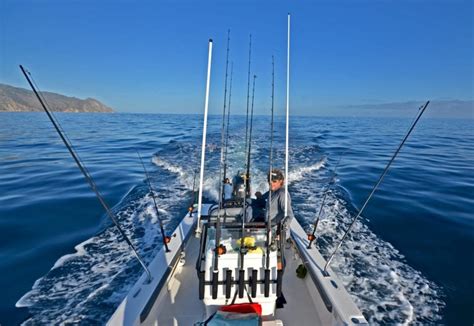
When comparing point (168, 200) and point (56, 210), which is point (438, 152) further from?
point (56, 210)

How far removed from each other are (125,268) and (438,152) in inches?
568

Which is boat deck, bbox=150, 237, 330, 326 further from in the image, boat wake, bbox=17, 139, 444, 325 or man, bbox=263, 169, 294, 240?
boat wake, bbox=17, 139, 444, 325

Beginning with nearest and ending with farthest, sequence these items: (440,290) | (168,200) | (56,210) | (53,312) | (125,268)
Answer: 1. (53,312)
2. (440,290)
3. (125,268)
4. (56,210)
5. (168,200)

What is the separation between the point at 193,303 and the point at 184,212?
3.31 metres

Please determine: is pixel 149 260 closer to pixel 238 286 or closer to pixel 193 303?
pixel 193 303

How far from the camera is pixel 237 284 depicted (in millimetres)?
2092

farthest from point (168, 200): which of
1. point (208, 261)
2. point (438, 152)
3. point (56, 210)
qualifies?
point (438, 152)

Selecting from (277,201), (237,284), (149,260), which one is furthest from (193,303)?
(149,260)

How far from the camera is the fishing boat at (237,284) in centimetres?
207

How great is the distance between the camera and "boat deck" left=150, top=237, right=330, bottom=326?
2.58 m

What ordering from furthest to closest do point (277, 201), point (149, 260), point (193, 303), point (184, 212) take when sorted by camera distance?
point (184, 212) → point (149, 260) → point (277, 201) → point (193, 303)

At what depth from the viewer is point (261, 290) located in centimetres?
213

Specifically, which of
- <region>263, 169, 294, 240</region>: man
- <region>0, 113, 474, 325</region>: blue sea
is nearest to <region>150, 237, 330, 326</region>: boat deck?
<region>263, 169, 294, 240</region>: man

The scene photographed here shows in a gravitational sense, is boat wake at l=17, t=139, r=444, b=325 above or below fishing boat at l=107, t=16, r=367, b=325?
below
